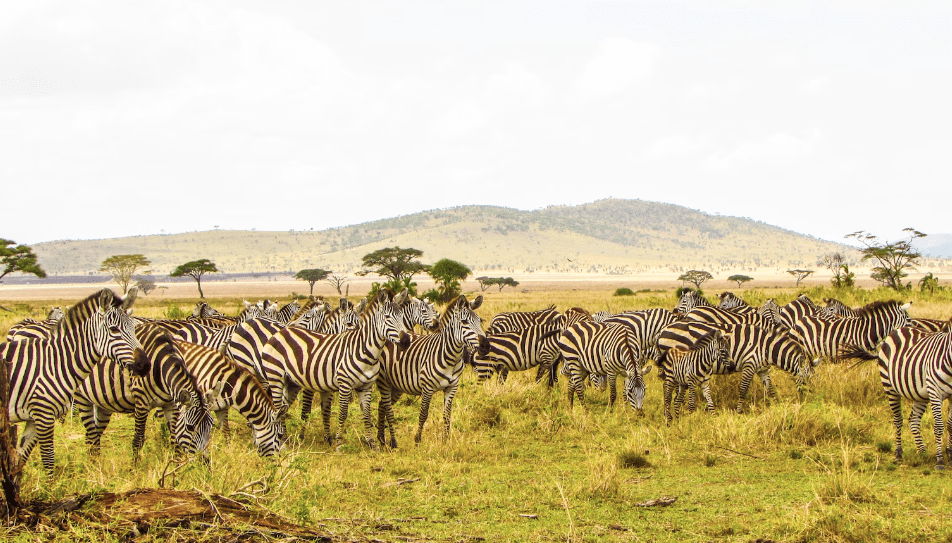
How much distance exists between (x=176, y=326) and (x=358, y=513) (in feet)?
25.0

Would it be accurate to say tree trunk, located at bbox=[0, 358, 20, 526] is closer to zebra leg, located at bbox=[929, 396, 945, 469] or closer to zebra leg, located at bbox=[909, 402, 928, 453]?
zebra leg, located at bbox=[929, 396, 945, 469]

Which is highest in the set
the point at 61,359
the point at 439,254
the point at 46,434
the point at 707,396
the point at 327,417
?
the point at 439,254

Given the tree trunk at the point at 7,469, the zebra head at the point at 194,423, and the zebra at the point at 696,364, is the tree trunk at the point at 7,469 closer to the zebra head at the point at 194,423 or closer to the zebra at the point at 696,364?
the zebra head at the point at 194,423

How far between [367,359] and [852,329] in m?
9.07

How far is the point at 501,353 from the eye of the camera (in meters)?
14.1

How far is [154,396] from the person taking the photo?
8.37 meters

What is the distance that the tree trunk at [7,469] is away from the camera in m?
4.68

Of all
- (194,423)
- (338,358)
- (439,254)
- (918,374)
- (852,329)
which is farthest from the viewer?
(439,254)

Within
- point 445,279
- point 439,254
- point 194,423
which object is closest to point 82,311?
point 194,423

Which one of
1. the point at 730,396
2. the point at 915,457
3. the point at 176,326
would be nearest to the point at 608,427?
the point at 730,396

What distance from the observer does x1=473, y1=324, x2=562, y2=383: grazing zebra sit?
13883 mm

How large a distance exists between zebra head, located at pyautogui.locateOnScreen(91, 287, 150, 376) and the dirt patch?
2455mm

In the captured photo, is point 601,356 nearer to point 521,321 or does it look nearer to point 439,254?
point 521,321

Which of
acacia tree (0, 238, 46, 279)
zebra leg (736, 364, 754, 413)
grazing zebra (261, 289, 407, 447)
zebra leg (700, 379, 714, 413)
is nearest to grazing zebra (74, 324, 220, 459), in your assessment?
grazing zebra (261, 289, 407, 447)
